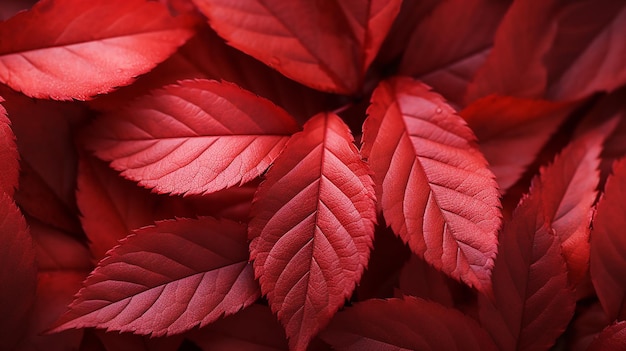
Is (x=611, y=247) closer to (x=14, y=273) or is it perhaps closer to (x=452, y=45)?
(x=452, y=45)

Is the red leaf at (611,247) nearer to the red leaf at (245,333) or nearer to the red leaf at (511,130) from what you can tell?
the red leaf at (511,130)

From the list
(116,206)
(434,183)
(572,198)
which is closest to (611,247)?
(572,198)

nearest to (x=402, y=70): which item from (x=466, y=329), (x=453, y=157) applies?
(x=453, y=157)

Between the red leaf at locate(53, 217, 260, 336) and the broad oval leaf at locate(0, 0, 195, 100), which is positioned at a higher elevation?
the broad oval leaf at locate(0, 0, 195, 100)

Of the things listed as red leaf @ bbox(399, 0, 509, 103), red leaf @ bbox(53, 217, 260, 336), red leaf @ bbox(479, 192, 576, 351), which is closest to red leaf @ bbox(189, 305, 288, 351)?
red leaf @ bbox(53, 217, 260, 336)

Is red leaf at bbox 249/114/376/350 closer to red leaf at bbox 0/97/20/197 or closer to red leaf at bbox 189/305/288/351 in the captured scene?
red leaf at bbox 189/305/288/351

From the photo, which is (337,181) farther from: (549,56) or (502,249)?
(549,56)

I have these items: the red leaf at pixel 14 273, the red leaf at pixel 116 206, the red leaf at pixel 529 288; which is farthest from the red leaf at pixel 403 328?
the red leaf at pixel 14 273
